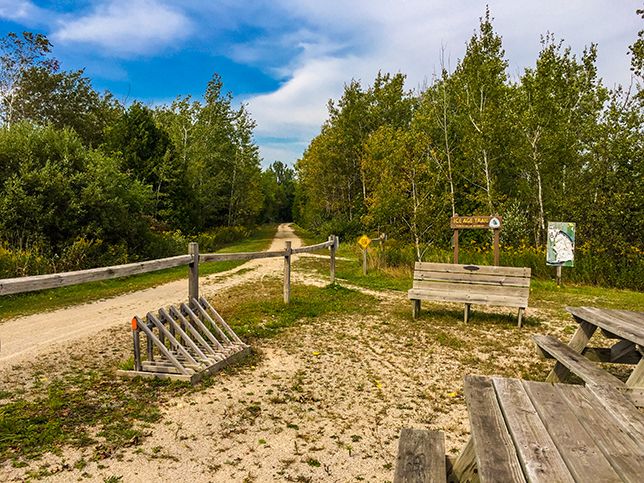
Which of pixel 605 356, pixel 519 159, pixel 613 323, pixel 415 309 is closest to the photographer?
pixel 613 323

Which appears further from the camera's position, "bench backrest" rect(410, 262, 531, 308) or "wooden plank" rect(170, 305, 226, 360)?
"bench backrest" rect(410, 262, 531, 308)

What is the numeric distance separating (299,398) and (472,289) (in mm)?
4145

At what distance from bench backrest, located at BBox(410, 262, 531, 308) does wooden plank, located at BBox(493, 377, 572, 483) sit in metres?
5.11

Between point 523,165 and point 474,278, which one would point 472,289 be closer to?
point 474,278

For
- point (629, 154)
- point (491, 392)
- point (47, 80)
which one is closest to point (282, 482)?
point (491, 392)

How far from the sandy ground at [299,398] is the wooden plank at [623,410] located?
1449 mm

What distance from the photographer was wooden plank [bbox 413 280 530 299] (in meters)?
6.67

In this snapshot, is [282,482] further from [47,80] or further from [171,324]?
[47,80]

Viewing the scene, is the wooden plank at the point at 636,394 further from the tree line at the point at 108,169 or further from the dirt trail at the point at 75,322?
the tree line at the point at 108,169

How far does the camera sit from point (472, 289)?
690 cm

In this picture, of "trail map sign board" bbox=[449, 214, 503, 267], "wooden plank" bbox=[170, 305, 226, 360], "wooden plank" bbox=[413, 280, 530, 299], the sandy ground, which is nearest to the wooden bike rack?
"wooden plank" bbox=[170, 305, 226, 360]

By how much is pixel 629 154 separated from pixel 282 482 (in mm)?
13511

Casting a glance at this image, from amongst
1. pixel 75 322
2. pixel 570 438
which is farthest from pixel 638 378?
pixel 75 322

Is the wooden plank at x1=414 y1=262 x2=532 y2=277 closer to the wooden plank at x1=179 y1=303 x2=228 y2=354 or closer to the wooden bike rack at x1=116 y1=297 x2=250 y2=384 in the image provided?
the wooden bike rack at x1=116 y1=297 x2=250 y2=384
